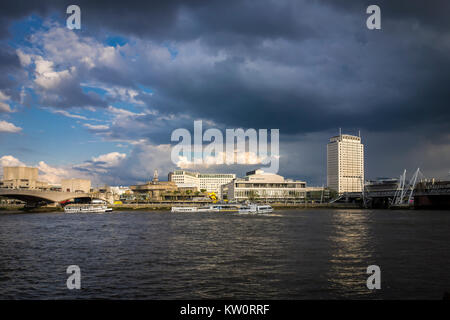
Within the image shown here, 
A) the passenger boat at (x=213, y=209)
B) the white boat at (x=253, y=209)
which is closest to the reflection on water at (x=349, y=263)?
the white boat at (x=253, y=209)

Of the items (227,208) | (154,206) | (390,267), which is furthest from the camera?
(154,206)

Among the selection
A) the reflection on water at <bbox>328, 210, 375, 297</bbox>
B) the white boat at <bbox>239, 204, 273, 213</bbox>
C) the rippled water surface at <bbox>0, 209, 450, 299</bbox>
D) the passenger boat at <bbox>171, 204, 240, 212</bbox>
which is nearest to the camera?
the rippled water surface at <bbox>0, 209, 450, 299</bbox>

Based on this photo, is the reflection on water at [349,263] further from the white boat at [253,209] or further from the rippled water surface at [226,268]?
the white boat at [253,209]

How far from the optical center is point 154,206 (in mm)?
153875

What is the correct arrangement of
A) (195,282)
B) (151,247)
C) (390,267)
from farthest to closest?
1. (151,247)
2. (390,267)
3. (195,282)

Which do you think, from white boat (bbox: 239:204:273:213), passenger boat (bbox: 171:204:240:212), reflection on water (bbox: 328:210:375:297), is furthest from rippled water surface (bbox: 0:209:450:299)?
passenger boat (bbox: 171:204:240:212)

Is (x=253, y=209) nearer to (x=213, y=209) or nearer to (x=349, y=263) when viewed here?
(x=213, y=209)

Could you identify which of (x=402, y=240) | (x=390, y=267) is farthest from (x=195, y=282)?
(x=402, y=240)

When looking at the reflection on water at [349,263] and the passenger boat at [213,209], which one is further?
the passenger boat at [213,209]

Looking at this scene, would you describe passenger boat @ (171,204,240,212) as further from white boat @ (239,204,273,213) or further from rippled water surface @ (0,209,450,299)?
rippled water surface @ (0,209,450,299)

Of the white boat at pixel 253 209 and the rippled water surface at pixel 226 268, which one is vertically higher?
the rippled water surface at pixel 226 268
